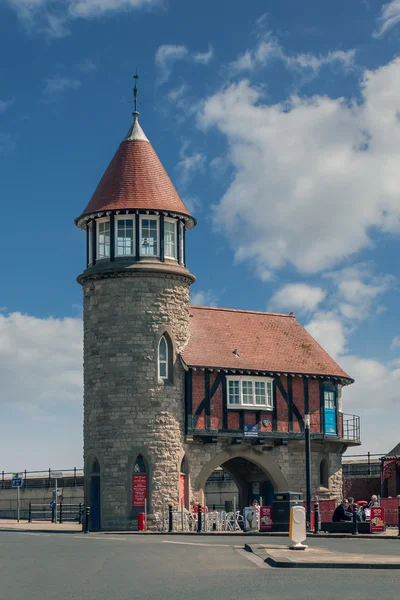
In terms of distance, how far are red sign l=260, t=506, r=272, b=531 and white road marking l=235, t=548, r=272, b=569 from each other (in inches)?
385

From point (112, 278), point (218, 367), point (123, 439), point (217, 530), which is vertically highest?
point (112, 278)

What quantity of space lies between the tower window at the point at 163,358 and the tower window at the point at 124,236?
154 inches

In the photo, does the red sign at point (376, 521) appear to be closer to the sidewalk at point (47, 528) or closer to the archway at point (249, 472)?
the archway at point (249, 472)

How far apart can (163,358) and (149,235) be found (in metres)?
5.10

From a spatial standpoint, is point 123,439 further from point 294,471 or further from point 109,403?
point 294,471

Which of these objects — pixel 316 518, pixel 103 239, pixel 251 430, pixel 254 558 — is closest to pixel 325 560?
pixel 254 558

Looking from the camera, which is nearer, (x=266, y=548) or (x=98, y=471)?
(x=266, y=548)

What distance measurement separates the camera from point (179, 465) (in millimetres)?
41594

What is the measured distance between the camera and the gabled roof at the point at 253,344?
4406 centimetres

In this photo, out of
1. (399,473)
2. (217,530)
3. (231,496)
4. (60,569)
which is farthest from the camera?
(231,496)

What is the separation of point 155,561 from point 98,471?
70.4ft

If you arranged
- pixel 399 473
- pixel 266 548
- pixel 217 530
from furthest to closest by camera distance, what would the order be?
1. pixel 399 473
2. pixel 217 530
3. pixel 266 548

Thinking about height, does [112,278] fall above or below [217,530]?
above

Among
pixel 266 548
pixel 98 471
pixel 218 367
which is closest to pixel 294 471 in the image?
pixel 218 367
